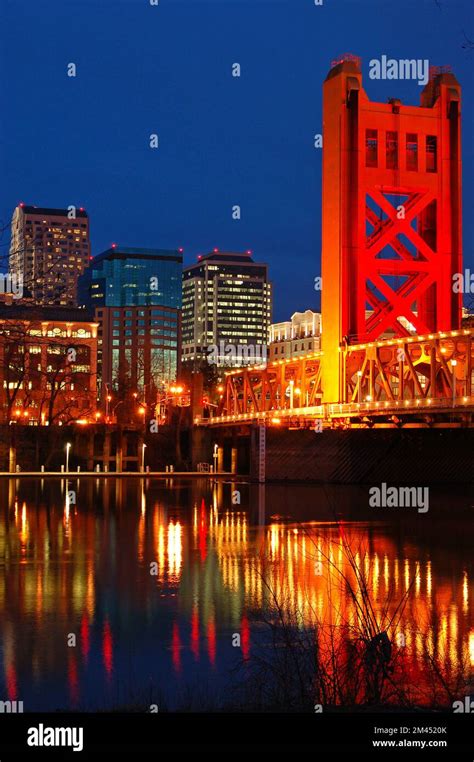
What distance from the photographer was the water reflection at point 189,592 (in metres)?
15.1

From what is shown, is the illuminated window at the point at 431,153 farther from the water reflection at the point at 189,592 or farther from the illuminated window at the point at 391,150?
the water reflection at the point at 189,592

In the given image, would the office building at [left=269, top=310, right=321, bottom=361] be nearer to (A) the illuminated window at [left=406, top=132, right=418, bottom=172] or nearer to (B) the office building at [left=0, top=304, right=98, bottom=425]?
(B) the office building at [left=0, top=304, right=98, bottom=425]

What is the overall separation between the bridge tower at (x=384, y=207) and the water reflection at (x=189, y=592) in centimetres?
2835

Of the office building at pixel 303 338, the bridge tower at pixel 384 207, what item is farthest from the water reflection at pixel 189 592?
the office building at pixel 303 338

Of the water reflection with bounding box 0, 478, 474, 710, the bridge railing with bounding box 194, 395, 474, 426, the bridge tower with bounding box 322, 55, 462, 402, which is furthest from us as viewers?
the bridge tower with bounding box 322, 55, 462, 402

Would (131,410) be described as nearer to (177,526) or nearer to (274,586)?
(177,526)

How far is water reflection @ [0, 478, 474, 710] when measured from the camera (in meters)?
15.1

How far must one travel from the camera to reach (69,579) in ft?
79.7

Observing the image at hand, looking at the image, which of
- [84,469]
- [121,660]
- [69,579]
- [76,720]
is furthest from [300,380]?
[76,720]

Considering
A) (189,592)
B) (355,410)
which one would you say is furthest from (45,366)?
(355,410)

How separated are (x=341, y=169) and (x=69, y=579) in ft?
170

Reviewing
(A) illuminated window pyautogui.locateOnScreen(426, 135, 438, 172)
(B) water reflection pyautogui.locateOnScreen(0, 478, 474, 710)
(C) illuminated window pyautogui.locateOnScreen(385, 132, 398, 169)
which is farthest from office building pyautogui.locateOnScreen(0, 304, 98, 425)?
(A) illuminated window pyautogui.locateOnScreen(426, 135, 438, 172)

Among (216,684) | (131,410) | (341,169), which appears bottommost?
(216,684)

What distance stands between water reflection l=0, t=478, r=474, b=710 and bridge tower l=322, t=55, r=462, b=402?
93.0ft
